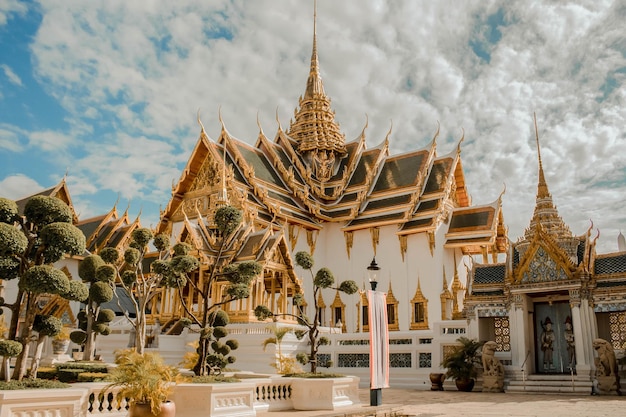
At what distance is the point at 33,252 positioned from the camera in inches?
286

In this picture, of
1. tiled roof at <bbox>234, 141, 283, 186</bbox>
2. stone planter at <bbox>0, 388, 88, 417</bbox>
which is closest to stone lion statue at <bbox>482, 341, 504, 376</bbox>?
stone planter at <bbox>0, 388, 88, 417</bbox>

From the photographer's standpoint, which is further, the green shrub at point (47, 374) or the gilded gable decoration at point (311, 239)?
the gilded gable decoration at point (311, 239)

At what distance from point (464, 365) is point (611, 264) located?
13.1 ft

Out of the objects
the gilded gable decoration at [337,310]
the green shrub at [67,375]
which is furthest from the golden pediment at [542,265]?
the gilded gable decoration at [337,310]

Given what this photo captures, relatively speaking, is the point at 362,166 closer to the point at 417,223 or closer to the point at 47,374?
the point at 417,223

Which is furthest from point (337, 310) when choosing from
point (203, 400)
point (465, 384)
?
point (203, 400)

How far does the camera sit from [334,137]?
96.7ft

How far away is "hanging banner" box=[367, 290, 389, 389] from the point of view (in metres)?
9.45

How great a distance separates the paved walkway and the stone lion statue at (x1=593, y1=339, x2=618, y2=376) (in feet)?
2.22

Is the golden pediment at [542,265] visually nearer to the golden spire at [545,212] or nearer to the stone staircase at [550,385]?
the stone staircase at [550,385]

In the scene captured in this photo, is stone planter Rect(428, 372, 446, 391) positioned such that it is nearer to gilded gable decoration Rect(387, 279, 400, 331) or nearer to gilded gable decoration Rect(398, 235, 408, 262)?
gilded gable decoration Rect(387, 279, 400, 331)

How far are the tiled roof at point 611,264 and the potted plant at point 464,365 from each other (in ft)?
10.4

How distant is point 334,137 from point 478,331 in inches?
681

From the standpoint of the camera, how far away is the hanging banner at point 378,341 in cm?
945
